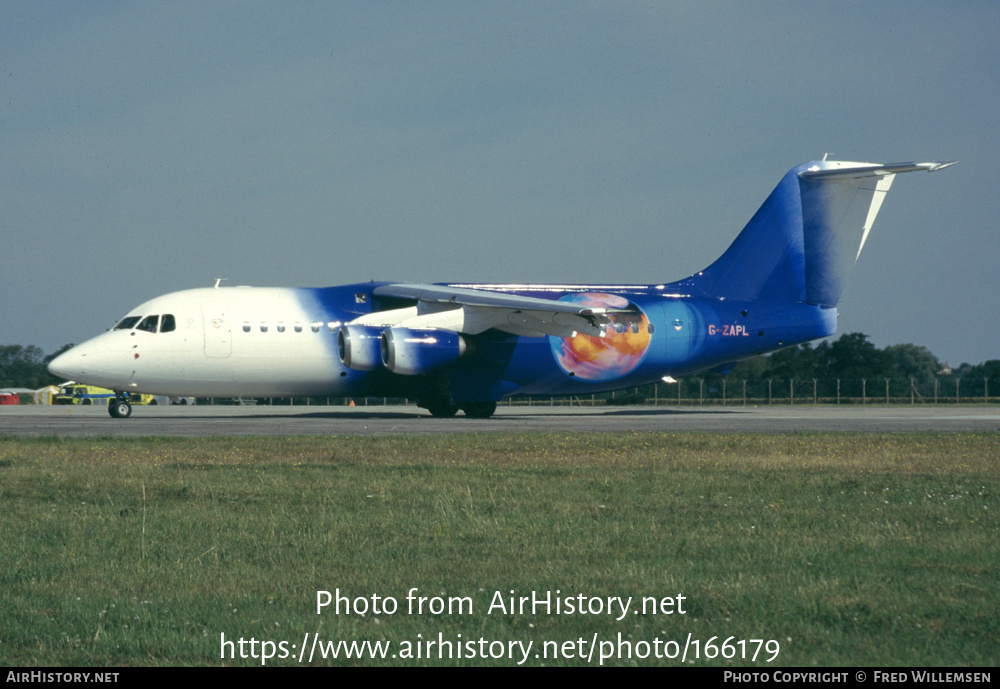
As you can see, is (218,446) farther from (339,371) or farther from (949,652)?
(949,652)

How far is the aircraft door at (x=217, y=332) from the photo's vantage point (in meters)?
32.0

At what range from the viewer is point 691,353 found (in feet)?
119

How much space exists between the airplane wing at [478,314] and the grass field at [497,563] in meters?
15.6

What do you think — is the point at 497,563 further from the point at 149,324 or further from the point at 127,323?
the point at 127,323

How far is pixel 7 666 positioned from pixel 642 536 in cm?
561

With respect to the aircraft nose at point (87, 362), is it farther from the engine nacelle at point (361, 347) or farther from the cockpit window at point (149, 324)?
the engine nacelle at point (361, 347)

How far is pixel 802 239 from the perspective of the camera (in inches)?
1485

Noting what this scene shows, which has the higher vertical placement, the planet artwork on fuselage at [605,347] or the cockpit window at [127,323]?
the cockpit window at [127,323]

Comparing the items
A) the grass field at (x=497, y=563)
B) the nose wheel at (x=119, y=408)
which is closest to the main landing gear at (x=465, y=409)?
the nose wheel at (x=119, y=408)

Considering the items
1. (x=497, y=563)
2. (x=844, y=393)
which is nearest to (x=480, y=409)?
(x=497, y=563)

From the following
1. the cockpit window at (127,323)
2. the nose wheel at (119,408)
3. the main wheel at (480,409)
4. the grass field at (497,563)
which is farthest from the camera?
the main wheel at (480,409)

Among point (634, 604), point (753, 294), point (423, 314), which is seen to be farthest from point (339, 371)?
point (634, 604)

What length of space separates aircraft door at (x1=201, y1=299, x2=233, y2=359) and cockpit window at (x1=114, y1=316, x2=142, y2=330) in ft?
6.84

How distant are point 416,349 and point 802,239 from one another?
15.3m
